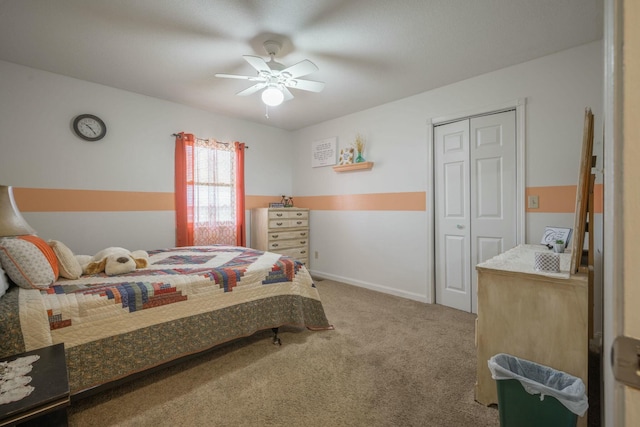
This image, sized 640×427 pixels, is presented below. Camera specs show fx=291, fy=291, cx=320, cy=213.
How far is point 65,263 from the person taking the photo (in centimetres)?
191

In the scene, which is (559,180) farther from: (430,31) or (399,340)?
(399,340)

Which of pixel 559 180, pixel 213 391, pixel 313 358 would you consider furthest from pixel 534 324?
pixel 213 391

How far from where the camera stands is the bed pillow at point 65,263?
1.90 meters

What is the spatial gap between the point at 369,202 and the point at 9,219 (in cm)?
343

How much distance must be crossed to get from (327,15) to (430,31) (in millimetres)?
803

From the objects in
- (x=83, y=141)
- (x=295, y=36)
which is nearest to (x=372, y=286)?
(x=295, y=36)

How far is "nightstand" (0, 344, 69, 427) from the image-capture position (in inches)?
34.1

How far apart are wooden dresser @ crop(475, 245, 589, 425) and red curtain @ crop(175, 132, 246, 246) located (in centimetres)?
332

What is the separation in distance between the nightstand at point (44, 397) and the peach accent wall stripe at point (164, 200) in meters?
2.38

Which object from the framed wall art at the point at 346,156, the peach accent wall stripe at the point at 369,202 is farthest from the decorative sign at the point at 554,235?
the framed wall art at the point at 346,156

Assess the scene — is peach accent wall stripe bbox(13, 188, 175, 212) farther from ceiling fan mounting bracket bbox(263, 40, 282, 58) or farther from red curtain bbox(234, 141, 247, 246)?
ceiling fan mounting bracket bbox(263, 40, 282, 58)

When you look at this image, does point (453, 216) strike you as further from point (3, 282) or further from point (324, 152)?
point (3, 282)

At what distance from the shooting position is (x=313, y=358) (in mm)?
2107

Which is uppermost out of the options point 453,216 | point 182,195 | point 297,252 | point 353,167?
point 353,167
